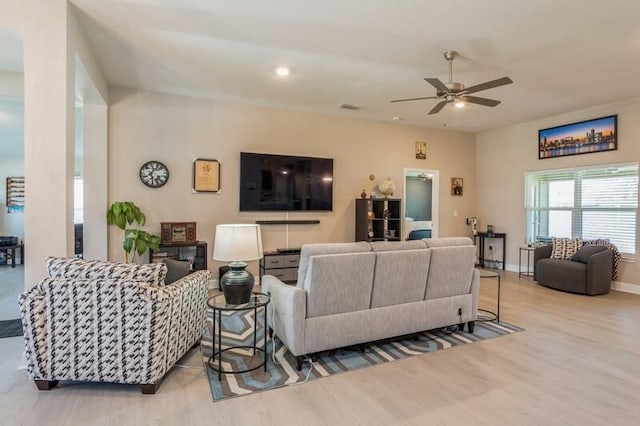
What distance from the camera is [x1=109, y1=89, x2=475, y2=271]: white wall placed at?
5105mm

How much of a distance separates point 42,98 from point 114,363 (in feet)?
6.83

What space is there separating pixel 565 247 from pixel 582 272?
70 centimetres

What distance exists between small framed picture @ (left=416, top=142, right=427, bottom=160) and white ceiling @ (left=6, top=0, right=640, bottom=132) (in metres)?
1.78

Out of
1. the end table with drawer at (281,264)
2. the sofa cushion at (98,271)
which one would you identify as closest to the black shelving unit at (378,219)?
the end table with drawer at (281,264)

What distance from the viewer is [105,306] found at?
2.32 meters

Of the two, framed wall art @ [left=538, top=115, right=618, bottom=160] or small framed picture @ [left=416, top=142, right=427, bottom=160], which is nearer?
framed wall art @ [left=538, top=115, right=618, bottom=160]

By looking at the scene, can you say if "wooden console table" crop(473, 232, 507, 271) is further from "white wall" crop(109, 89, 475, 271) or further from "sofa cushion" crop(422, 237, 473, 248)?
"sofa cushion" crop(422, 237, 473, 248)

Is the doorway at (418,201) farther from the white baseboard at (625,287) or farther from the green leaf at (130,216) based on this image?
the green leaf at (130,216)

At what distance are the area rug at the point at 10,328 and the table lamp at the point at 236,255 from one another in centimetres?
238

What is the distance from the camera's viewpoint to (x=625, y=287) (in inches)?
216

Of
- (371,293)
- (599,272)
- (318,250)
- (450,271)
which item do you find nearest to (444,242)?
(450,271)

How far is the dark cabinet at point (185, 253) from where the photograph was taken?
199 inches

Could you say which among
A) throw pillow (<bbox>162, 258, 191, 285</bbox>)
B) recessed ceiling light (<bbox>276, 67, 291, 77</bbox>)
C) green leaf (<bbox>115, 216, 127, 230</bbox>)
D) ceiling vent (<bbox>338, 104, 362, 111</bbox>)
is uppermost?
ceiling vent (<bbox>338, 104, 362, 111</bbox>)

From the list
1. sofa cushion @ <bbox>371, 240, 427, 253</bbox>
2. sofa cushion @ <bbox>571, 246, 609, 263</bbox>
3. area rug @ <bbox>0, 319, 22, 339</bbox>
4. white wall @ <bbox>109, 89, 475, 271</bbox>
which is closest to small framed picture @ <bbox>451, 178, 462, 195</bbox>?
white wall @ <bbox>109, 89, 475, 271</bbox>
